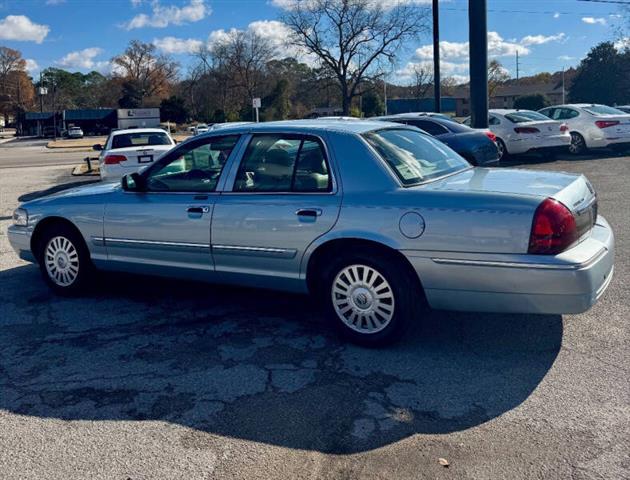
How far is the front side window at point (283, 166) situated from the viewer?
472cm

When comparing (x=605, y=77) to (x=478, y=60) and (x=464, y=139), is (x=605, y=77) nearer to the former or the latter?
(x=478, y=60)

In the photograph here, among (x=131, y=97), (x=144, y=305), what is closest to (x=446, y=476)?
(x=144, y=305)

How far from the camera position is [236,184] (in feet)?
16.5

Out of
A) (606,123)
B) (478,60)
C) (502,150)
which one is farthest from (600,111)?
(478,60)

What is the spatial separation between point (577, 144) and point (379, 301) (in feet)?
52.1

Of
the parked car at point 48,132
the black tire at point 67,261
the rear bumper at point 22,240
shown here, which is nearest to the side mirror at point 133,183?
the black tire at point 67,261

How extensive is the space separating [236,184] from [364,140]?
110 cm

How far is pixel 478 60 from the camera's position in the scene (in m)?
16.8

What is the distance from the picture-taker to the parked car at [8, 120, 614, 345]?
397 cm

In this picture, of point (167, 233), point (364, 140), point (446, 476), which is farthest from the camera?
point (167, 233)

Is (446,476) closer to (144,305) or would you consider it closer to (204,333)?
(204,333)

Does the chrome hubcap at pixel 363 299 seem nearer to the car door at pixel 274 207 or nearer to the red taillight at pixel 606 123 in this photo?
the car door at pixel 274 207

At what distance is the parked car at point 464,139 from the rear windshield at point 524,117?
5.03 metres

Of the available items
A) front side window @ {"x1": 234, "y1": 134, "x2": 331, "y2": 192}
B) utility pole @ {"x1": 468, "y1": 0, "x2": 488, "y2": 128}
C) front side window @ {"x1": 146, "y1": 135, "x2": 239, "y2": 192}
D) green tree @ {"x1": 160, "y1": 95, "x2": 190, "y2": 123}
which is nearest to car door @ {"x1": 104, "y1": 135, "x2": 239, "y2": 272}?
front side window @ {"x1": 146, "y1": 135, "x2": 239, "y2": 192}
